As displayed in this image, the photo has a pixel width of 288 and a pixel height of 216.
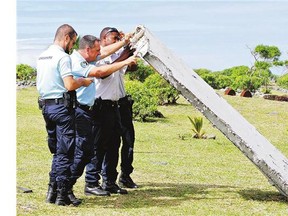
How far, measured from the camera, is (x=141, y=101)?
20844 millimetres

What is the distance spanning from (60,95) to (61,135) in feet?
1.60

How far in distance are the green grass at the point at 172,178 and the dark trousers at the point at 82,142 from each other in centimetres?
47

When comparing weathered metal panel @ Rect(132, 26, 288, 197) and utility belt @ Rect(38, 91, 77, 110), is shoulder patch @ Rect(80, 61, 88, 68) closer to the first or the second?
utility belt @ Rect(38, 91, 77, 110)

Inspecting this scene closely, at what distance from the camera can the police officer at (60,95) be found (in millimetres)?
7367

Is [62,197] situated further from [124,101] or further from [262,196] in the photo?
[262,196]

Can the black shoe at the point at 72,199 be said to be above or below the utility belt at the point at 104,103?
below

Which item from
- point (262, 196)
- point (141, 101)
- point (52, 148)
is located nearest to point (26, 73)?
point (141, 101)

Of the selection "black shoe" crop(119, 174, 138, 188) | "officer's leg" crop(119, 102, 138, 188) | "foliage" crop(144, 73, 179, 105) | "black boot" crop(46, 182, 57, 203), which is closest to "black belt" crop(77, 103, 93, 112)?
"officer's leg" crop(119, 102, 138, 188)

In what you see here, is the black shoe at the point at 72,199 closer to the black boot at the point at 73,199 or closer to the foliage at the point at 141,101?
the black boot at the point at 73,199

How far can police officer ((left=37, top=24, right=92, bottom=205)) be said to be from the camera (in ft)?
24.2

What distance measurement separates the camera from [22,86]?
31.0 m

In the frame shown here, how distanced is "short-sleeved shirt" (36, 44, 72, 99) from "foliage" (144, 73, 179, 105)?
17.2 m

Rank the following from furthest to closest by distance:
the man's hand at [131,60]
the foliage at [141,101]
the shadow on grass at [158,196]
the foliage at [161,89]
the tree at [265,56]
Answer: the tree at [265,56] → the foliage at [161,89] → the foliage at [141,101] → the shadow on grass at [158,196] → the man's hand at [131,60]

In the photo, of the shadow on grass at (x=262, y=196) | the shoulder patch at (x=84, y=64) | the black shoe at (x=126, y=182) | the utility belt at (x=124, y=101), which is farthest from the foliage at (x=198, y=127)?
the shoulder patch at (x=84, y=64)
